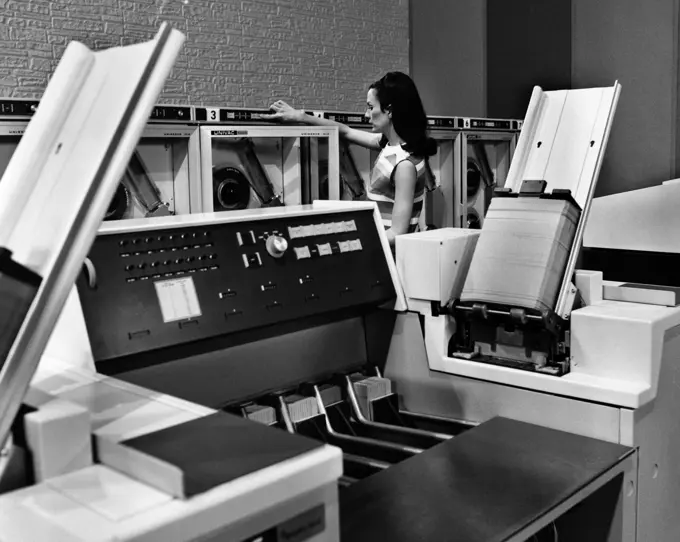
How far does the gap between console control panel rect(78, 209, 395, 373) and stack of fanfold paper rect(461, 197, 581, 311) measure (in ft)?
0.79

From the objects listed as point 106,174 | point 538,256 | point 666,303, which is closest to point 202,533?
point 106,174

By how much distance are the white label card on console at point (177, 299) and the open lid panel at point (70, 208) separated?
452 millimetres

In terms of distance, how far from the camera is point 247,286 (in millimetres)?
1605

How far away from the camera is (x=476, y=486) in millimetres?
1416

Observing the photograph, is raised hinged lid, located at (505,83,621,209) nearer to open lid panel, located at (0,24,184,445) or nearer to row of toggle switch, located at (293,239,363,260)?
row of toggle switch, located at (293,239,363,260)

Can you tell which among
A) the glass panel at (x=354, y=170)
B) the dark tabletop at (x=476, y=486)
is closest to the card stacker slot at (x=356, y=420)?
the dark tabletop at (x=476, y=486)

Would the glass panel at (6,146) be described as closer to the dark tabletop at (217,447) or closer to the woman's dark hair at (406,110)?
the woman's dark hair at (406,110)

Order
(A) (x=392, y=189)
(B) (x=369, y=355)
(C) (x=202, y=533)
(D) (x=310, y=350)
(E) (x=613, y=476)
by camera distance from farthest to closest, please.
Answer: (A) (x=392, y=189) < (B) (x=369, y=355) < (D) (x=310, y=350) < (E) (x=613, y=476) < (C) (x=202, y=533)

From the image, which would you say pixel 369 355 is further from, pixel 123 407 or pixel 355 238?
pixel 123 407

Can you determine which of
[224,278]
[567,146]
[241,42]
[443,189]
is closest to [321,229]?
[224,278]

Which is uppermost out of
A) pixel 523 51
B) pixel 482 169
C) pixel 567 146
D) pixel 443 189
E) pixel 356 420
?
pixel 523 51

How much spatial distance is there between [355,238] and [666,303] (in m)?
0.76

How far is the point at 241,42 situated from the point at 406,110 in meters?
2.60

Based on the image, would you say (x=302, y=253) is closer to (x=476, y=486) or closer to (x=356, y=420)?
(x=356, y=420)
